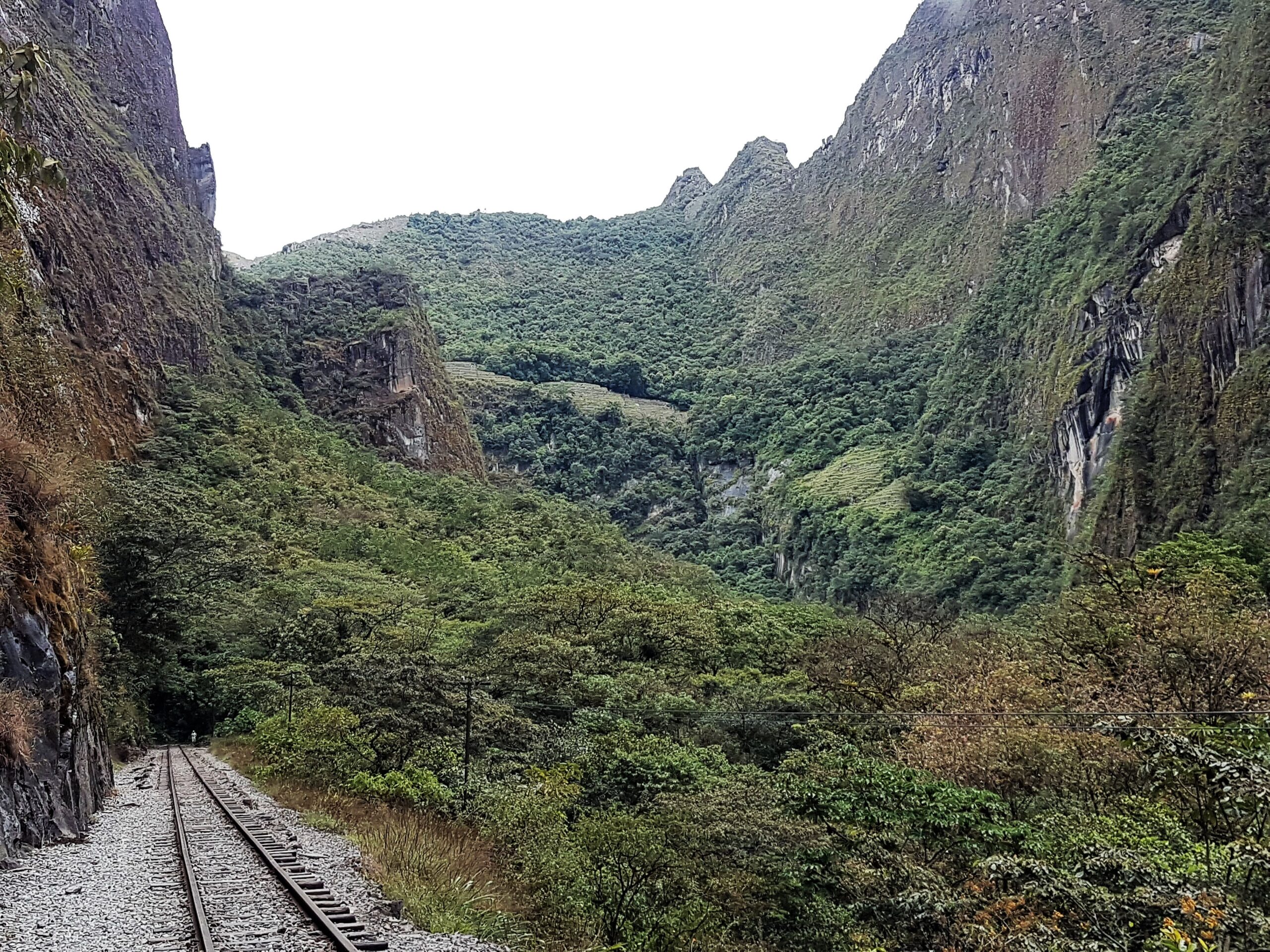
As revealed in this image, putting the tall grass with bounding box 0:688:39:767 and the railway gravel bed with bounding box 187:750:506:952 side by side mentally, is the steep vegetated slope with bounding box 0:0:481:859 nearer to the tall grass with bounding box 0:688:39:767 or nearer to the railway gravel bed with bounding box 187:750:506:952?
the tall grass with bounding box 0:688:39:767

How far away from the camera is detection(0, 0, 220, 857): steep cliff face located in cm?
1265

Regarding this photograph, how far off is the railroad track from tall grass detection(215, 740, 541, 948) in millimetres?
806

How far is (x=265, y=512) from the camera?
55.1 m

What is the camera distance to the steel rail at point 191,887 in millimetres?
7854

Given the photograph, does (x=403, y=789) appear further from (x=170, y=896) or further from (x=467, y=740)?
(x=170, y=896)

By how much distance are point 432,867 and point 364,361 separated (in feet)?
284

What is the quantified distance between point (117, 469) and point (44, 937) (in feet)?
143

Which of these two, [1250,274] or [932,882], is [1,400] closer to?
[932,882]

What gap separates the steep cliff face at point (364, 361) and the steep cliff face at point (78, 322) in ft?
28.8

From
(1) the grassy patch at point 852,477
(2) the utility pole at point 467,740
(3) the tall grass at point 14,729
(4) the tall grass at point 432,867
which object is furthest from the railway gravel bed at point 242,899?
(1) the grassy patch at point 852,477

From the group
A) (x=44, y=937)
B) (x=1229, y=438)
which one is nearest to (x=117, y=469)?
(x=44, y=937)

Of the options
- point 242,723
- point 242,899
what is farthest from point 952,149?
point 242,899

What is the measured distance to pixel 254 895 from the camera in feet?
31.7

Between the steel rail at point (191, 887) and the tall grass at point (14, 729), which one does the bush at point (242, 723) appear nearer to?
the steel rail at point (191, 887)
